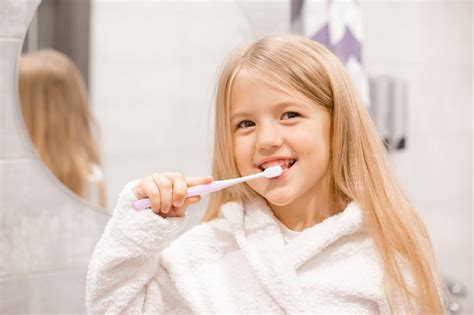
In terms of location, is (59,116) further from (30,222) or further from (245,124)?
(245,124)

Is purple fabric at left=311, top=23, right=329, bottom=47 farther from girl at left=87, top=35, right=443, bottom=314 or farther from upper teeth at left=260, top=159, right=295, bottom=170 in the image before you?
upper teeth at left=260, top=159, right=295, bottom=170

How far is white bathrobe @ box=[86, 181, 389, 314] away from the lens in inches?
34.4

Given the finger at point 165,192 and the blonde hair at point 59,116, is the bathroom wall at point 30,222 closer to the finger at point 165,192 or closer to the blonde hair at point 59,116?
the blonde hair at point 59,116

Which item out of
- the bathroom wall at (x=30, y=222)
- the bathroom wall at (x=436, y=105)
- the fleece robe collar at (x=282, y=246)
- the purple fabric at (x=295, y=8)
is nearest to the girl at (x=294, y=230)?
the fleece robe collar at (x=282, y=246)

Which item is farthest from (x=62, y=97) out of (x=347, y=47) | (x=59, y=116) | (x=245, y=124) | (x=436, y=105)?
(x=436, y=105)

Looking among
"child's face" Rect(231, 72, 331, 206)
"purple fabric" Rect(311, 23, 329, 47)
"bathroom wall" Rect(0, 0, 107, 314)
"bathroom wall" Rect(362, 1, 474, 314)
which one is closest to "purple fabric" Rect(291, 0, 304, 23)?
"purple fabric" Rect(311, 23, 329, 47)

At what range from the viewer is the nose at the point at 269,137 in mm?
900

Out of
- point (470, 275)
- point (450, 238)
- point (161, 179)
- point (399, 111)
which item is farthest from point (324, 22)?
point (470, 275)

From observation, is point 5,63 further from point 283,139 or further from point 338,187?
point 338,187

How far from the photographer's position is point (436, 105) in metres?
1.56

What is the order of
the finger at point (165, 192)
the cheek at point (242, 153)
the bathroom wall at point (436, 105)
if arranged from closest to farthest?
1. the finger at point (165, 192)
2. the cheek at point (242, 153)
3. the bathroom wall at point (436, 105)

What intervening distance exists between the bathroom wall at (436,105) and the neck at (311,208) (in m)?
0.58

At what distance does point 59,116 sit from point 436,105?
0.94 m

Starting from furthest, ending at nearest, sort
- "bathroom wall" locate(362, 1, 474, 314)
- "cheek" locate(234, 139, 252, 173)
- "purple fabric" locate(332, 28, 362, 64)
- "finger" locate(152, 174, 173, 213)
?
1. "bathroom wall" locate(362, 1, 474, 314)
2. "purple fabric" locate(332, 28, 362, 64)
3. "cheek" locate(234, 139, 252, 173)
4. "finger" locate(152, 174, 173, 213)
